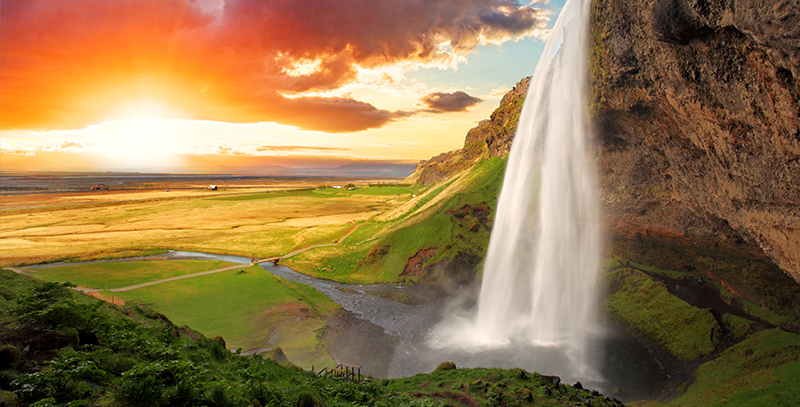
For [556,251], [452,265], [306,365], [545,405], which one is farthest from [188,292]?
[556,251]

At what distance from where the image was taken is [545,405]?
1194cm

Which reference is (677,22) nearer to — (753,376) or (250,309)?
(753,376)

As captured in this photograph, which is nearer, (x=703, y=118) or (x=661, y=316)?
(x=703, y=118)

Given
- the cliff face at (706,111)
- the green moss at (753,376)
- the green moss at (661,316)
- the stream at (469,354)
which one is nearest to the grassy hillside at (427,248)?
the stream at (469,354)

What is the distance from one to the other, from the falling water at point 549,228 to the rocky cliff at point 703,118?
94.3 inches

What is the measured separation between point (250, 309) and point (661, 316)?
29.6 m

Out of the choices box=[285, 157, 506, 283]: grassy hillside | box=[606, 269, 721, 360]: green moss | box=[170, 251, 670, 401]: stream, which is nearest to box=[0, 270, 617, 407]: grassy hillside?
box=[170, 251, 670, 401]: stream

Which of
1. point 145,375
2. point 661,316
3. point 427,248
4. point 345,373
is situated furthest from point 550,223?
point 145,375

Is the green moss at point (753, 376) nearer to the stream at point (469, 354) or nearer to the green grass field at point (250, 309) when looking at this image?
the stream at point (469, 354)

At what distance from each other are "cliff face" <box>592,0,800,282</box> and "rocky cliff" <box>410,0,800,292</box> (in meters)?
0.04

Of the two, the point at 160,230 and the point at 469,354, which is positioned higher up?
the point at 160,230

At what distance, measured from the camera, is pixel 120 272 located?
1399 inches

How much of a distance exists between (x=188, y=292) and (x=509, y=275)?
28.8 metres

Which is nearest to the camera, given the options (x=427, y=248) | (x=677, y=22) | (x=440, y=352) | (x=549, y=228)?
(x=677, y=22)
